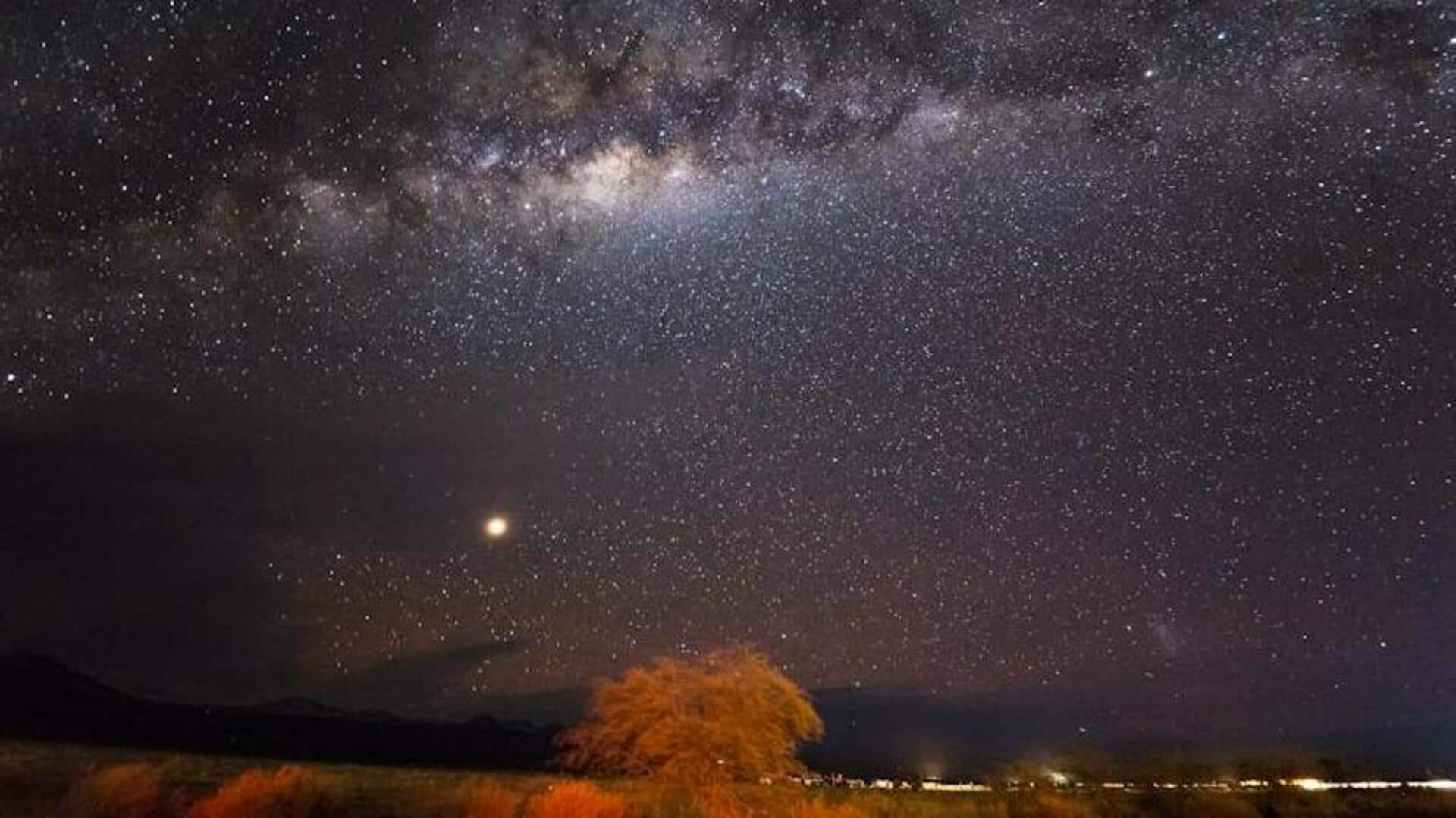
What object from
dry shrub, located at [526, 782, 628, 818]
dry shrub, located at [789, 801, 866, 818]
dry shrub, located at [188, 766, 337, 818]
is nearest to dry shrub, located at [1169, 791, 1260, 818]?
dry shrub, located at [789, 801, 866, 818]

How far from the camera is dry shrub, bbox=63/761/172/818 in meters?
23.4

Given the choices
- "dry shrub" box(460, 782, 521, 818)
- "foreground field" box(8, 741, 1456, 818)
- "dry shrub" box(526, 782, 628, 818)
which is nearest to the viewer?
"foreground field" box(8, 741, 1456, 818)

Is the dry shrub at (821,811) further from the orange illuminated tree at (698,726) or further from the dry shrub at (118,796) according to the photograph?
the dry shrub at (118,796)

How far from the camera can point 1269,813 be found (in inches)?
1400

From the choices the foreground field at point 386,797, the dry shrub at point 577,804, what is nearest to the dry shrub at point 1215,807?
the foreground field at point 386,797

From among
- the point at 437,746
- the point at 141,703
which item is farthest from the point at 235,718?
the point at 437,746

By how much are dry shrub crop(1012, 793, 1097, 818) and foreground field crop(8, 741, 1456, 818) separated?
48 mm

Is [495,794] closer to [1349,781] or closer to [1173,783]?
[1173,783]

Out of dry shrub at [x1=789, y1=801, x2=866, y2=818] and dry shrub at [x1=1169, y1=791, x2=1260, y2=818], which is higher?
dry shrub at [x1=1169, y1=791, x2=1260, y2=818]

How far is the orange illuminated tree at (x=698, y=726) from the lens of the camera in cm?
2862

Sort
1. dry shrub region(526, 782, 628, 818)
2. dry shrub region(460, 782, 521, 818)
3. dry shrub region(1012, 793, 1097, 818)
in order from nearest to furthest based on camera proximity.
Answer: dry shrub region(526, 782, 628, 818) < dry shrub region(460, 782, 521, 818) < dry shrub region(1012, 793, 1097, 818)

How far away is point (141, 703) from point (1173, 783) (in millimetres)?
192625

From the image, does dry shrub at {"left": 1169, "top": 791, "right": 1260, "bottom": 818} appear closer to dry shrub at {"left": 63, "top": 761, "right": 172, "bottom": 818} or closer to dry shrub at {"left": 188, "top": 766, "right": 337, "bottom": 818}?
dry shrub at {"left": 188, "top": 766, "right": 337, "bottom": 818}

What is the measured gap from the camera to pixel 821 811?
28.0 metres
